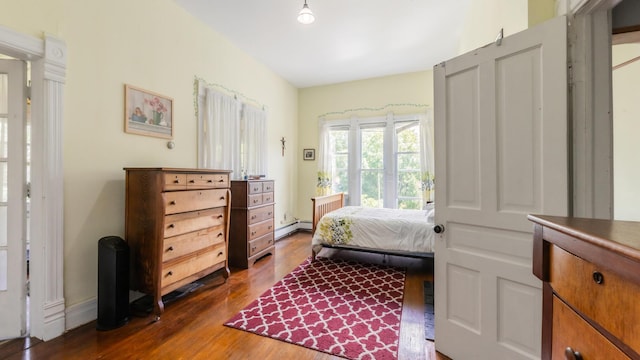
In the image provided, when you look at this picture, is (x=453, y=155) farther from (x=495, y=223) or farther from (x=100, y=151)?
(x=100, y=151)

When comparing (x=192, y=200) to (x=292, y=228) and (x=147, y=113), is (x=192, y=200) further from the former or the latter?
(x=292, y=228)

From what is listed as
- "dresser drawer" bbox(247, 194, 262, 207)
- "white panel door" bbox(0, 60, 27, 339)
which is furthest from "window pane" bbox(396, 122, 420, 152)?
"white panel door" bbox(0, 60, 27, 339)

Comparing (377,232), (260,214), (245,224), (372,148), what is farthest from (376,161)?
(245,224)

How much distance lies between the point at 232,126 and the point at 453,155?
3024 millimetres

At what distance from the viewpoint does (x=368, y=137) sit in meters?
5.43

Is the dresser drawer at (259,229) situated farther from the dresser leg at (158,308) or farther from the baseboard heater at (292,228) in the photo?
the dresser leg at (158,308)

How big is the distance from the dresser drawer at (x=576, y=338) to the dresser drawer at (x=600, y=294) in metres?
0.03

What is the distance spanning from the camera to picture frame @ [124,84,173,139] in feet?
8.18

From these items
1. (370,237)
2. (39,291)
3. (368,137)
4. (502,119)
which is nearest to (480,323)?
(502,119)

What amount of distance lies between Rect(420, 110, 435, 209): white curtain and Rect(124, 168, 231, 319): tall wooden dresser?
369 centimetres

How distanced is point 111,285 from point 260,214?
73.2 inches

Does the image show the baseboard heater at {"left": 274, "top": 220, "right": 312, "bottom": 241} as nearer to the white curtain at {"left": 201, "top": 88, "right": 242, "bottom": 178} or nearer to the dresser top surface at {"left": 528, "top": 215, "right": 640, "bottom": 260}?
→ the white curtain at {"left": 201, "top": 88, "right": 242, "bottom": 178}

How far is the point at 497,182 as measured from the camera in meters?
1.53

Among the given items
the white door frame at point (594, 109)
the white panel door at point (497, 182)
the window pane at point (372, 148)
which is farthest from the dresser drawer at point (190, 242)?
the window pane at point (372, 148)
